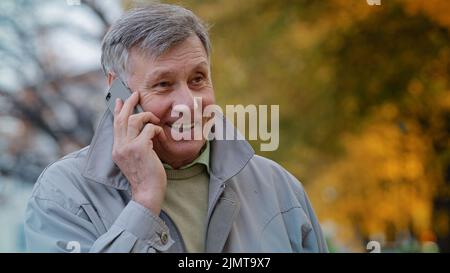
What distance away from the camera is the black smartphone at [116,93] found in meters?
2.46

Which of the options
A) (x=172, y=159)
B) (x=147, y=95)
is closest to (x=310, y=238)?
(x=172, y=159)

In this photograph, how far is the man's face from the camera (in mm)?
2371

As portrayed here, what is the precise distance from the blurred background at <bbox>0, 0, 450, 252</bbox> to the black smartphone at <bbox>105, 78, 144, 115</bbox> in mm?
6139

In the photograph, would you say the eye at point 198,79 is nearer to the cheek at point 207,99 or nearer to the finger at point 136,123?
the cheek at point 207,99

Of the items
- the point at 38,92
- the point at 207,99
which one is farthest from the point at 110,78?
the point at 38,92

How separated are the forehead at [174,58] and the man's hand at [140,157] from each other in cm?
14

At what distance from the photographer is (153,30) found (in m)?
2.32

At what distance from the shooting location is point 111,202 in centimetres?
232

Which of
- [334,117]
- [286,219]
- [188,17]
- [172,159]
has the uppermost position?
[188,17]

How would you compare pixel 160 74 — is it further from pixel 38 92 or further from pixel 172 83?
pixel 38 92

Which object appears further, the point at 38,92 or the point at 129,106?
the point at 38,92

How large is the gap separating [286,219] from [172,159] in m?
0.39

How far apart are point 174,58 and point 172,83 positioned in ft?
0.26
